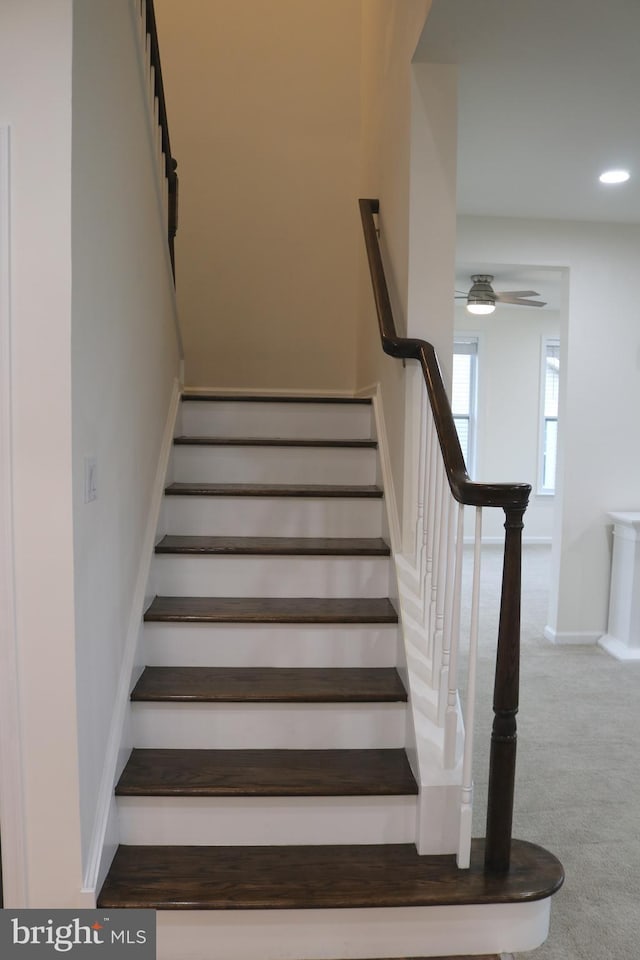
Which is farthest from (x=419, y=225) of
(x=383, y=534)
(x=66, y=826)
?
(x=66, y=826)

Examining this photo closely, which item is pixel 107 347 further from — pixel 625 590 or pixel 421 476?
pixel 625 590

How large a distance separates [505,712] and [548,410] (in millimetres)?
6935

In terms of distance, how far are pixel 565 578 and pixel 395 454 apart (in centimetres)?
216

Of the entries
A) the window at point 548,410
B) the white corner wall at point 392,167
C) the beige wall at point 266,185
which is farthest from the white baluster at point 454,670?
the window at point 548,410

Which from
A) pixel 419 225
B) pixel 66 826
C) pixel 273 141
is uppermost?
pixel 273 141

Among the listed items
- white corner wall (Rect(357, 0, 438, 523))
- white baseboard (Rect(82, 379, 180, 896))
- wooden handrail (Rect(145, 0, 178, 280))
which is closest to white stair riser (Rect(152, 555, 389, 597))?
white baseboard (Rect(82, 379, 180, 896))

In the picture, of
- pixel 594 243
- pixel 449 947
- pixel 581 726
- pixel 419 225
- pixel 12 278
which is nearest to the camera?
pixel 12 278

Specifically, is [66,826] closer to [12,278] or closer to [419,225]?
[12,278]

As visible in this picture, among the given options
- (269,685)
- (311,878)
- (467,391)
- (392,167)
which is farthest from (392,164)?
(467,391)

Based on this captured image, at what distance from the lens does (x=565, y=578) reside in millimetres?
4367

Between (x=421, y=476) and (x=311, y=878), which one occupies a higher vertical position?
(x=421, y=476)

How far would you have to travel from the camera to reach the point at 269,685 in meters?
2.27

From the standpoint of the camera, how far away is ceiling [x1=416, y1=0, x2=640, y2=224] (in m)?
2.12

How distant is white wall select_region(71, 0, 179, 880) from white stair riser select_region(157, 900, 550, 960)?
1.28ft
